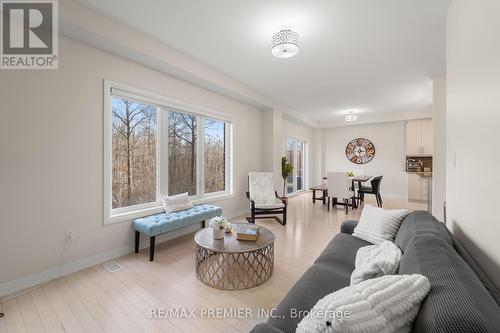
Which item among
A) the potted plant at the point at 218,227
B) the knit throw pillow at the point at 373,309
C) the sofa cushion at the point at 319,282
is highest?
the knit throw pillow at the point at 373,309

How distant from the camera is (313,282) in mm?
1458

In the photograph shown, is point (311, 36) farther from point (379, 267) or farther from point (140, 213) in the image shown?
point (140, 213)

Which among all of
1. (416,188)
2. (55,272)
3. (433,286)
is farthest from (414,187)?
(55,272)

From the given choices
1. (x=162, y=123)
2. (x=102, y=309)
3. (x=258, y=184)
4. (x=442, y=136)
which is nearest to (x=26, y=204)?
(x=102, y=309)

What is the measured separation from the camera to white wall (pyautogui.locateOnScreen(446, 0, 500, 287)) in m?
1.17

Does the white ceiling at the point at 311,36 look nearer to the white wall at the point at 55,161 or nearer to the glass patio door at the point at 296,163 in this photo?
the white wall at the point at 55,161

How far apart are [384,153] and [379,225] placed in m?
6.41

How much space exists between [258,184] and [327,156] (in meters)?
4.81

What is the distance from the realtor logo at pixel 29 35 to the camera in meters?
2.09

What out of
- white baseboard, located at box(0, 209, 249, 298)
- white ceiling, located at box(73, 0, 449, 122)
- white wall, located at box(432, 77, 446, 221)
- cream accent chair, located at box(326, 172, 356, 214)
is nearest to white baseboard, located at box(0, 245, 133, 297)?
white baseboard, located at box(0, 209, 249, 298)

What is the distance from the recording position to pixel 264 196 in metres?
4.71

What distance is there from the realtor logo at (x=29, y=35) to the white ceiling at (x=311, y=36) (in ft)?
1.30

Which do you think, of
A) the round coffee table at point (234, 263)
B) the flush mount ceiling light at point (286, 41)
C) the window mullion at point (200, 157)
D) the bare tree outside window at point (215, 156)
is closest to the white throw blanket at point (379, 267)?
the round coffee table at point (234, 263)

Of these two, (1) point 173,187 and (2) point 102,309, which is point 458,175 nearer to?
(2) point 102,309
